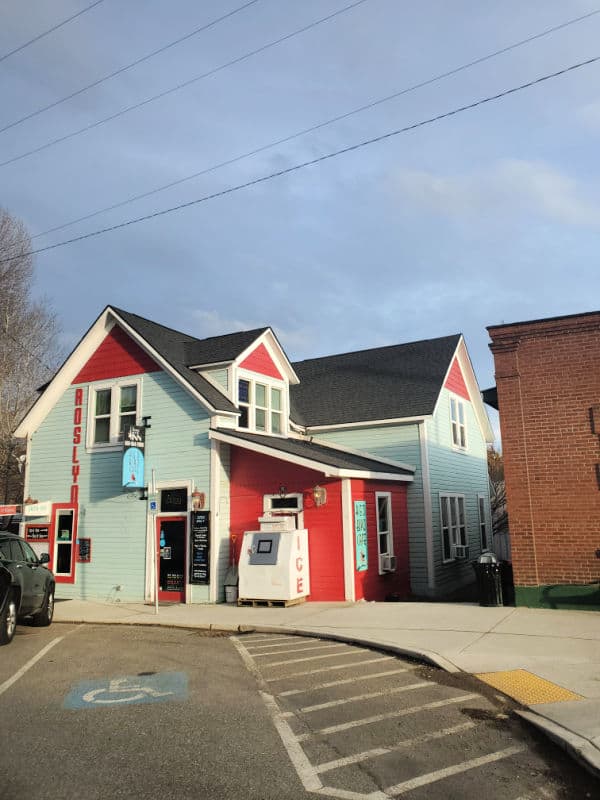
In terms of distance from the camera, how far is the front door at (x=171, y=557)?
1694cm

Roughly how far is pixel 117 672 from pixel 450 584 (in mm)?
14736

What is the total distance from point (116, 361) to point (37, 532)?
5.78 m

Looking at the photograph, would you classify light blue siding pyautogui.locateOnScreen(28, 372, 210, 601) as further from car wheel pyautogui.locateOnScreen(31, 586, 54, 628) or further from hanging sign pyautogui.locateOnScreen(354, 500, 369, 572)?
car wheel pyautogui.locateOnScreen(31, 586, 54, 628)

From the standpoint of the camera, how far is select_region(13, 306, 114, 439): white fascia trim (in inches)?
773

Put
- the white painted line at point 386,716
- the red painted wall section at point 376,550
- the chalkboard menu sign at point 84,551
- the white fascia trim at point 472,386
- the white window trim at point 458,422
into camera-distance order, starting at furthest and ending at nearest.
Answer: the white fascia trim at point 472,386
the white window trim at point 458,422
the chalkboard menu sign at point 84,551
the red painted wall section at point 376,550
the white painted line at point 386,716

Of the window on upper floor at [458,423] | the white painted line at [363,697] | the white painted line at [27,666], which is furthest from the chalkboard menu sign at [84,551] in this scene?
the white painted line at [363,697]

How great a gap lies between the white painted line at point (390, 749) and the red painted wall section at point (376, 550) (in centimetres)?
977

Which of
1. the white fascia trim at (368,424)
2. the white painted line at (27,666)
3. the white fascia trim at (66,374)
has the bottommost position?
the white painted line at (27,666)

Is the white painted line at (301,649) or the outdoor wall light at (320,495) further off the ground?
the outdoor wall light at (320,495)

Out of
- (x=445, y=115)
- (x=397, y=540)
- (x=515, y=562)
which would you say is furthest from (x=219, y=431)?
(x=445, y=115)

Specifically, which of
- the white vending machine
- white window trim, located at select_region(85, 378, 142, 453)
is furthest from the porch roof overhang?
white window trim, located at select_region(85, 378, 142, 453)

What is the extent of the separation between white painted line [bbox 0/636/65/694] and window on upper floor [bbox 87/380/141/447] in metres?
8.34

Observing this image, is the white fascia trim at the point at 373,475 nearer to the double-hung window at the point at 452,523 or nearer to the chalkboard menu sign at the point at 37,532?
the double-hung window at the point at 452,523

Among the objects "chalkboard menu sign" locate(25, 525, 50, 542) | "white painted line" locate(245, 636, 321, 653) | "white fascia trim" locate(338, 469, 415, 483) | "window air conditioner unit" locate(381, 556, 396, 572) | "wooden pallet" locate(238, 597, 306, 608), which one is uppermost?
"white fascia trim" locate(338, 469, 415, 483)
